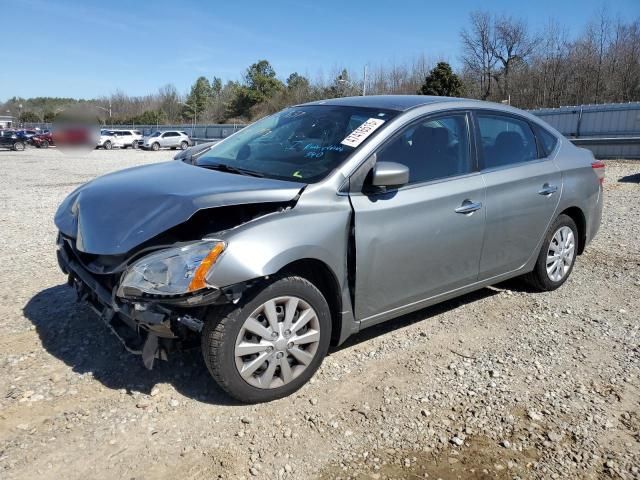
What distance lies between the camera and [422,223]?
356cm

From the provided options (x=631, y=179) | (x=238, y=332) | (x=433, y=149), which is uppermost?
(x=433, y=149)

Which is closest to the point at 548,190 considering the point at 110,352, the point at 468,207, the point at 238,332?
the point at 468,207

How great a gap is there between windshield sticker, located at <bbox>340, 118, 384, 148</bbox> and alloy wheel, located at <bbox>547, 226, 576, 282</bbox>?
2206mm

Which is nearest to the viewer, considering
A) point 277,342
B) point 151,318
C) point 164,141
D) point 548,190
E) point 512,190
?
point 151,318

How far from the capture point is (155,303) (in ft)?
9.02

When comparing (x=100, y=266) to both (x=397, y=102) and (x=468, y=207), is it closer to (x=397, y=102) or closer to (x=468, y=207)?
(x=397, y=102)

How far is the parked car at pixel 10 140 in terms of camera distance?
34.5 metres

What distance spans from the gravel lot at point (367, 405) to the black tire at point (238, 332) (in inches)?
4.1

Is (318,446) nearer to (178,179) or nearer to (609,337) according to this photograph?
(178,179)

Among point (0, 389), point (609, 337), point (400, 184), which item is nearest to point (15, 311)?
point (0, 389)

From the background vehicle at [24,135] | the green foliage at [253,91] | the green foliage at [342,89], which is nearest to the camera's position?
the background vehicle at [24,135]

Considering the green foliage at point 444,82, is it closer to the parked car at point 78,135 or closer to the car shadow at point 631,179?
the car shadow at point 631,179

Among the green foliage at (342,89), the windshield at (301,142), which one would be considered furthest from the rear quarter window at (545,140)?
the green foliage at (342,89)

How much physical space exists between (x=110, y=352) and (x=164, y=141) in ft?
125
